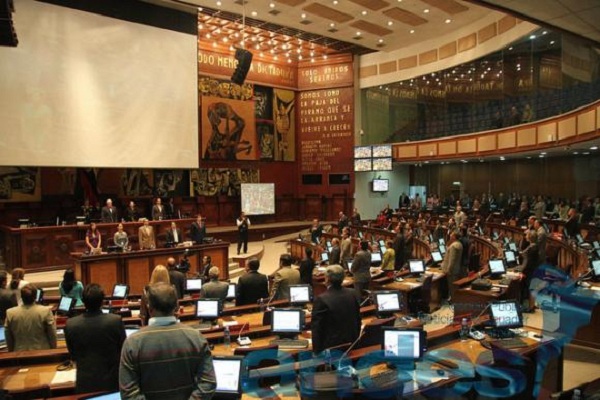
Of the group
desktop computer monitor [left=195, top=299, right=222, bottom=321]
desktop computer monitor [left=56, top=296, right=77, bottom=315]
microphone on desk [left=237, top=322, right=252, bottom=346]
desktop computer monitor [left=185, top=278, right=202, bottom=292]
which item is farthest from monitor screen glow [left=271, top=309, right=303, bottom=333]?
desktop computer monitor [left=56, top=296, right=77, bottom=315]

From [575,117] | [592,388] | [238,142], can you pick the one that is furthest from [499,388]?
[238,142]

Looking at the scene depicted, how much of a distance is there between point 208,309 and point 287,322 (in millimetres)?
1259

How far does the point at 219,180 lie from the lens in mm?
20750

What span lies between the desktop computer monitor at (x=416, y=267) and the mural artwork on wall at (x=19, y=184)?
1234 centimetres

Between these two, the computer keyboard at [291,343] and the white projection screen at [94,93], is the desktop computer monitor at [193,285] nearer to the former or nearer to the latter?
the computer keyboard at [291,343]

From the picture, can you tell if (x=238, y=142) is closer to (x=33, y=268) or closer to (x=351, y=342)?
(x=33, y=268)

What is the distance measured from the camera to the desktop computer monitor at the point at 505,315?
18.3 feet

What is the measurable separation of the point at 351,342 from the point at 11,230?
35.6ft

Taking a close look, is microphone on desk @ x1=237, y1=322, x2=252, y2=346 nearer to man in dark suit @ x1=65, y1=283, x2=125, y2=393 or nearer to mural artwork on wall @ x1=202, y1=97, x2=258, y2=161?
man in dark suit @ x1=65, y1=283, x2=125, y2=393

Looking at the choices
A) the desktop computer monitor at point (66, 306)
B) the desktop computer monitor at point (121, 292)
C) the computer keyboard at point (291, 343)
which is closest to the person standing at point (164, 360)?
the computer keyboard at point (291, 343)

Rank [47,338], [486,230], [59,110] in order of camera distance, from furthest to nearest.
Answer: [486,230] < [59,110] < [47,338]

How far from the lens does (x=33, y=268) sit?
41.1ft

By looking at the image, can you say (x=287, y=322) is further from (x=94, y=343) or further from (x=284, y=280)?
(x=94, y=343)

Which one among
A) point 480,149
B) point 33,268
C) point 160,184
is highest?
point 480,149
